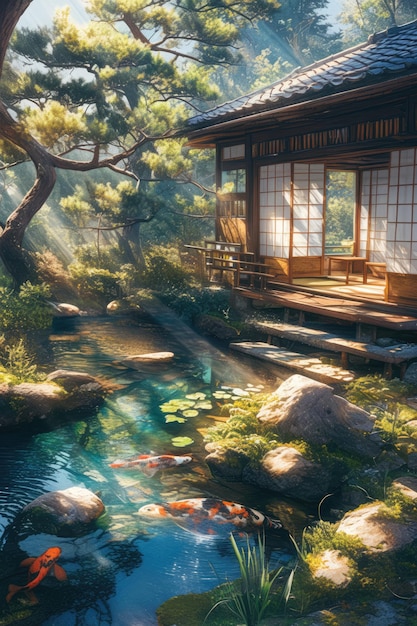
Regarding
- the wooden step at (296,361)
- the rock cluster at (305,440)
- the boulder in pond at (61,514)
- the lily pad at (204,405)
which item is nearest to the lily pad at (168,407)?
the lily pad at (204,405)

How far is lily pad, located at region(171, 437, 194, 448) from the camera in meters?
8.18

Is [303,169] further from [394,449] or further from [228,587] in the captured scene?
[228,587]

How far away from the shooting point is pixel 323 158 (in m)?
13.2

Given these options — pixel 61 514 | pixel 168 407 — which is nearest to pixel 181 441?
pixel 168 407

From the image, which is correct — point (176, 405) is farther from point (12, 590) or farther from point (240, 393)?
point (12, 590)

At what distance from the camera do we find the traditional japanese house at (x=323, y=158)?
1056 centimetres

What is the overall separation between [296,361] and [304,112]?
192 inches

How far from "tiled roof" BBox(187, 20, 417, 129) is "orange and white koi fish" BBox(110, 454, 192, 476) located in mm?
6466

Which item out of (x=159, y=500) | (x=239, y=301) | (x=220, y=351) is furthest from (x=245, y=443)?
(x=239, y=301)

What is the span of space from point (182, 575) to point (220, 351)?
7513mm

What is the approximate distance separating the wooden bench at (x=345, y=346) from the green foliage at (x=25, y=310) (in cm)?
548

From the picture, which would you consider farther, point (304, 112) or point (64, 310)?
point (64, 310)

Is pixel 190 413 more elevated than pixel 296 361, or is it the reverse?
pixel 296 361

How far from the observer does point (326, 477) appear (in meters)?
7.05
